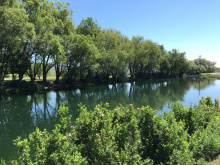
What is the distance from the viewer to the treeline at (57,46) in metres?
24.3

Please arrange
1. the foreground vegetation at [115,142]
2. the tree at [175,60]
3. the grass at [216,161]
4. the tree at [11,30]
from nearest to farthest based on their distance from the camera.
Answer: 1. the foreground vegetation at [115,142]
2. the grass at [216,161]
3. the tree at [11,30]
4. the tree at [175,60]

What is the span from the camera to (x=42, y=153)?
381 centimetres

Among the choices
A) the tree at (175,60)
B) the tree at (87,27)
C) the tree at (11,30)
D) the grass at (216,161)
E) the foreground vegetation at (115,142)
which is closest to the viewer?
the foreground vegetation at (115,142)

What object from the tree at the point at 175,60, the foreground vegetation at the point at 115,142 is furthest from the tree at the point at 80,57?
the tree at the point at 175,60

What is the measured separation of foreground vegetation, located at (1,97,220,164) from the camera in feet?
12.6

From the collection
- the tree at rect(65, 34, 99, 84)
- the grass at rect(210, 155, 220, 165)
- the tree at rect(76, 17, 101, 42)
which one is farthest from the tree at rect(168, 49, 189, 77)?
the grass at rect(210, 155, 220, 165)

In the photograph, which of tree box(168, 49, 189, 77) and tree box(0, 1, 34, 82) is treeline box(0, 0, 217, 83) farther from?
tree box(168, 49, 189, 77)

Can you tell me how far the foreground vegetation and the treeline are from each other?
23.9 m

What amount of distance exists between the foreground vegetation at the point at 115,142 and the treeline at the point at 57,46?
23942 millimetres

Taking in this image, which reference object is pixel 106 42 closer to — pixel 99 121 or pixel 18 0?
pixel 18 0

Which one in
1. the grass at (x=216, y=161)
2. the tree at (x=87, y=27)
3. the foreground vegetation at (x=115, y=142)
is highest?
the tree at (x=87, y=27)

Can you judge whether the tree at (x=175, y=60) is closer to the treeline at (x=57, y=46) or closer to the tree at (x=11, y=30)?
the treeline at (x=57, y=46)

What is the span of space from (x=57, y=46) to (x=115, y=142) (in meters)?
29.0

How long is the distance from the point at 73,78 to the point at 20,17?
1835 centimetres
